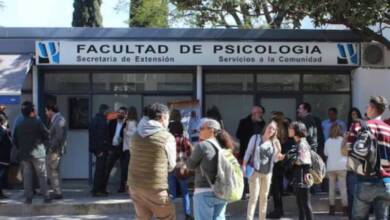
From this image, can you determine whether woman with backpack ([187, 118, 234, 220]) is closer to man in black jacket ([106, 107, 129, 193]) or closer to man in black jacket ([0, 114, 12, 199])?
man in black jacket ([106, 107, 129, 193])

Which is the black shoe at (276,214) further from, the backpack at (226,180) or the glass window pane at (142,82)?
the backpack at (226,180)

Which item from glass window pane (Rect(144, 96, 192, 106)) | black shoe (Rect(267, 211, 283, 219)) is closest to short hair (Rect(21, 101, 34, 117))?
glass window pane (Rect(144, 96, 192, 106))

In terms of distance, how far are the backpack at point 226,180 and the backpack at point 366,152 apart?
4.20 feet

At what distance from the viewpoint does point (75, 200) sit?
12141 mm

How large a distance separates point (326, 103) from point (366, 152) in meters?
8.05

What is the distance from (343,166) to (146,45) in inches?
187

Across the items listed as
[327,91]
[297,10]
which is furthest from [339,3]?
[327,91]

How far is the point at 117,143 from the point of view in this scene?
1282 centimetres

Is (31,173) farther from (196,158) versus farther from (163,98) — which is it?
(196,158)

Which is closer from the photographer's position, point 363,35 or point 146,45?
point 363,35

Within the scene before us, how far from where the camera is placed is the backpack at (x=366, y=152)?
6.52 meters

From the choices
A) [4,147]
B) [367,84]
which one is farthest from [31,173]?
[367,84]

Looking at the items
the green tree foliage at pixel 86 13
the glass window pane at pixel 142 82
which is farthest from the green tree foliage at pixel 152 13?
the glass window pane at pixel 142 82

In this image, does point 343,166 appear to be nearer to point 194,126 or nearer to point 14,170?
point 194,126
